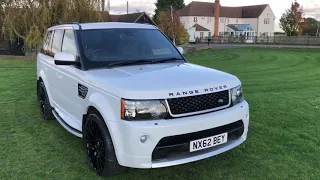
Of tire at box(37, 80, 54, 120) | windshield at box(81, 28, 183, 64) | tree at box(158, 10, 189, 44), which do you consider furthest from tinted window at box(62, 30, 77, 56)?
tree at box(158, 10, 189, 44)

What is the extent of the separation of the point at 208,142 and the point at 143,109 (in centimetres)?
81

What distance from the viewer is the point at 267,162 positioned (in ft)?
13.4

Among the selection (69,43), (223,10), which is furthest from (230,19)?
(69,43)

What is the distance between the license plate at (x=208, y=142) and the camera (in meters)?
3.34

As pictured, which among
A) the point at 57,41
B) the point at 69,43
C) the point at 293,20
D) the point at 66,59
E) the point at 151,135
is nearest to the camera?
the point at 151,135

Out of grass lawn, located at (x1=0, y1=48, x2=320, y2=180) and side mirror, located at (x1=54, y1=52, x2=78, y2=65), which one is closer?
grass lawn, located at (x1=0, y1=48, x2=320, y2=180)

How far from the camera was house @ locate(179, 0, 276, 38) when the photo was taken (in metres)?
71.2

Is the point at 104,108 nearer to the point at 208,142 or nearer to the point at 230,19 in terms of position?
the point at 208,142

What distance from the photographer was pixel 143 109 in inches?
126

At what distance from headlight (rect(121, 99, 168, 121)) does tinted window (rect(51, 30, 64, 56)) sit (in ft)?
8.21

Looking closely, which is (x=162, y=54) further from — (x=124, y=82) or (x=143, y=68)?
(x=124, y=82)

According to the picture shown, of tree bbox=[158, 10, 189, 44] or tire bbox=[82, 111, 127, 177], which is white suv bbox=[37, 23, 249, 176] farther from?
tree bbox=[158, 10, 189, 44]

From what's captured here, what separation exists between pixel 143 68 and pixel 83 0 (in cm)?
1790

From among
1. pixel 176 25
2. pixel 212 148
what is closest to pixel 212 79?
pixel 212 148
